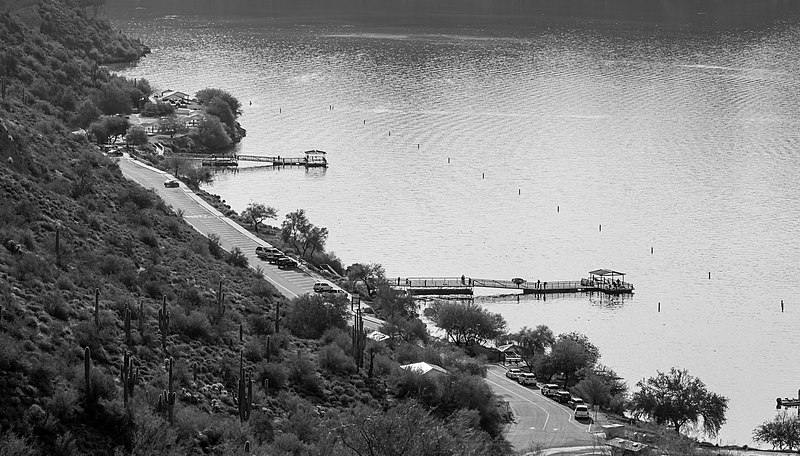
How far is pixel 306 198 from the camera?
242 feet

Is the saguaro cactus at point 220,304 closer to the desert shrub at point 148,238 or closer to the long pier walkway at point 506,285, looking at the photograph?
the desert shrub at point 148,238

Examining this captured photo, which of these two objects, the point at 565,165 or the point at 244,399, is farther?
the point at 565,165

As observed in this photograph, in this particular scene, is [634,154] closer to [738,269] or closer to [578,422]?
[738,269]

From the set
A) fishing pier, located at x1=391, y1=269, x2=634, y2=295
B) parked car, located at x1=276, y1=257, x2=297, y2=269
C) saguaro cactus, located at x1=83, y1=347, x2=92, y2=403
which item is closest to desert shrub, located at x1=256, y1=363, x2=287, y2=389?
saguaro cactus, located at x1=83, y1=347, x2=92, y2=403

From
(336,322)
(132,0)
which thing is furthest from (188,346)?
(132,0)

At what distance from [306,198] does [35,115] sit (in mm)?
23826

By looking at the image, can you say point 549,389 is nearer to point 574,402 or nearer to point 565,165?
point 574,402

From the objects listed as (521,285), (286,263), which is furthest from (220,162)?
(286,263)

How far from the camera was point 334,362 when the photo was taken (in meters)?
35.8

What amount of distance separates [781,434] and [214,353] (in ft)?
56.9

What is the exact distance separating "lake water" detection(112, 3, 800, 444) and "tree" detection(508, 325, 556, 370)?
2.57 metres

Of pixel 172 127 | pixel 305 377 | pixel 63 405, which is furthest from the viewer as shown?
pixel 172 127

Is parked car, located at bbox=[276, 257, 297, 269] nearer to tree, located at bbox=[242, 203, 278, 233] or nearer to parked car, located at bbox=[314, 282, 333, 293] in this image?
parked car, located at bbox=[314, 282, 333, 293]

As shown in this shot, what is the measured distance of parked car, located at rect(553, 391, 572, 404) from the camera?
1631 inches
